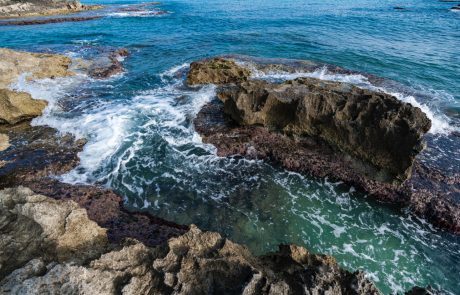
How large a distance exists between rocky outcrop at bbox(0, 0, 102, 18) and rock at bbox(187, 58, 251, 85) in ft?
155

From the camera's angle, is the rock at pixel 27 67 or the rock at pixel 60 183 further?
the rock at pixel 27 67

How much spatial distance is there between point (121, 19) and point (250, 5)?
2714 cm

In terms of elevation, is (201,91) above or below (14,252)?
below

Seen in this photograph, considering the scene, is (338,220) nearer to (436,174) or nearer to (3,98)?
(436,174)

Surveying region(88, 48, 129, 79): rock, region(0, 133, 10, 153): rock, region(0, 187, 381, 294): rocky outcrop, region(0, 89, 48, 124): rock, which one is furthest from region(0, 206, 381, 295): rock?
region(88, 48, 129, 79): rock

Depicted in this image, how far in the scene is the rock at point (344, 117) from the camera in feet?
38.6

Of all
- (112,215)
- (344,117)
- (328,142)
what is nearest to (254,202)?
(328,142)

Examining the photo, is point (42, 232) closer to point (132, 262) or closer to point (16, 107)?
point (132, 262)

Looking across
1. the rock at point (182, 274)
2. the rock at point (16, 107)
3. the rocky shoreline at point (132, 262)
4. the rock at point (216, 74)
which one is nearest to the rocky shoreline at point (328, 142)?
the rock at point (216, 74)

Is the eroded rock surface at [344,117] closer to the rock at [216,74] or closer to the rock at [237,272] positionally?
the rock at [216,74]

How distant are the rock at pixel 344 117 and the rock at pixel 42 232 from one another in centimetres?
914

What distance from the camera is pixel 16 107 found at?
1598cm

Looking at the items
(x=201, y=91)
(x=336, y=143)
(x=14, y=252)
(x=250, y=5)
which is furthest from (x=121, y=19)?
(x=14, y=252)

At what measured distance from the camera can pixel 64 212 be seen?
7.41 metres
